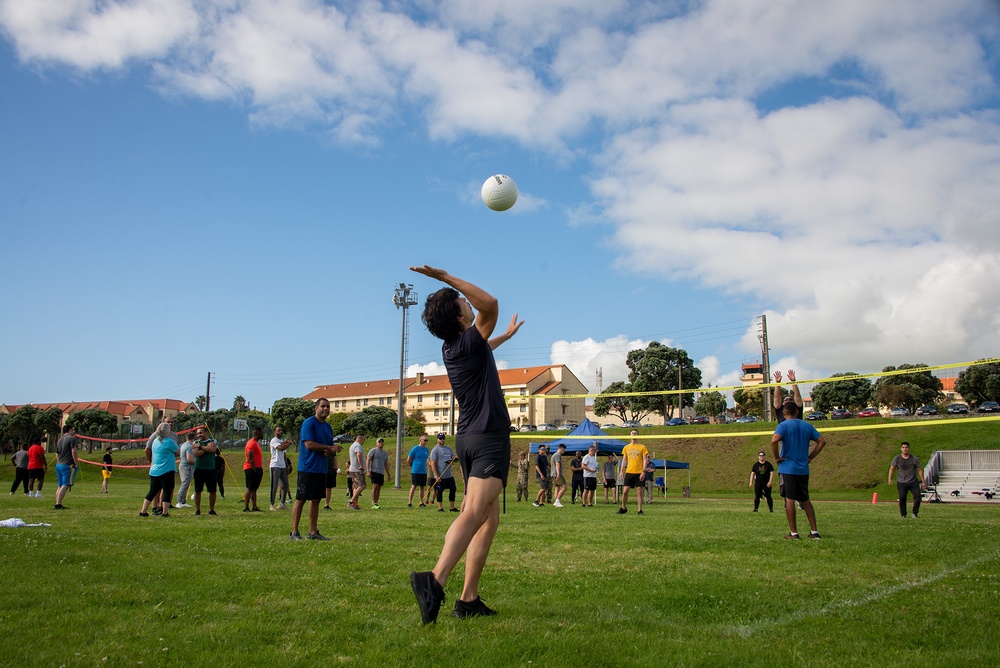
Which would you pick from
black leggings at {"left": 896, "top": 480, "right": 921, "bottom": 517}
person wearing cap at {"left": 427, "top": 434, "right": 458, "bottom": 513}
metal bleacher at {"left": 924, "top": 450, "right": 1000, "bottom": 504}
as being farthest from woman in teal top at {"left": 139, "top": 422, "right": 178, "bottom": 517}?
metal bleacher at {"left": 924, "top": 450, "right": 1000, "bottom": 504}

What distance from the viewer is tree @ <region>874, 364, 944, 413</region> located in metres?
70.6

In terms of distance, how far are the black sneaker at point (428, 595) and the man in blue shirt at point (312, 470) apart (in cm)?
482

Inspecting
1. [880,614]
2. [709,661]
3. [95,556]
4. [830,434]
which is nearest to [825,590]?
[880,614]

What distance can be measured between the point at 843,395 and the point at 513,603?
84326 millimetres

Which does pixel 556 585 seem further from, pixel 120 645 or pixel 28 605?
pixel 28 605

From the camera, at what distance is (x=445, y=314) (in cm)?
471

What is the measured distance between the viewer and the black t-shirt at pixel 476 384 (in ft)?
14.9

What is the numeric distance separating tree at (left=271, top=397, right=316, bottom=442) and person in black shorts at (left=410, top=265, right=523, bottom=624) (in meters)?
74.3

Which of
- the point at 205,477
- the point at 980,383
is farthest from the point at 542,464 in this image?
the point at 980,383

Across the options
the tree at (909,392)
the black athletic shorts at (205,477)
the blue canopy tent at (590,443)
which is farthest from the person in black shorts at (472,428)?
the tree at (909,392)

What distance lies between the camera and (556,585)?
5328mm

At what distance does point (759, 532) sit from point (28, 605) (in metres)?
8.51

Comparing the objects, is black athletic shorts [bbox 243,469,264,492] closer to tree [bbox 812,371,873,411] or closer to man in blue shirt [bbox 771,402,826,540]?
man in blue shirt [bbox 771,402,826,540]

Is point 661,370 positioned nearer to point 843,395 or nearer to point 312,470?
point 843,395
